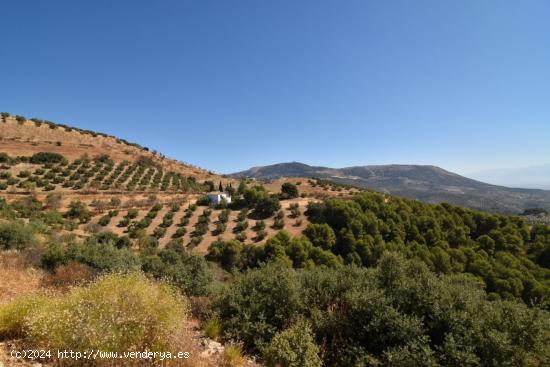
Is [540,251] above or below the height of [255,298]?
below

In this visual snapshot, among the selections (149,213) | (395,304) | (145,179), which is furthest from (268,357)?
(145,179)

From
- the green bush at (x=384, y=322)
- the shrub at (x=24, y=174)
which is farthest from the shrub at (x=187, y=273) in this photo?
the shrub at (x=24, y=174)

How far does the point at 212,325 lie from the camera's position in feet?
22.1

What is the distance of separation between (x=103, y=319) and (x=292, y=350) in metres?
3.66

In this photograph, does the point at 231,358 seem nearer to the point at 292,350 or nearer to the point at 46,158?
the point at 292,350

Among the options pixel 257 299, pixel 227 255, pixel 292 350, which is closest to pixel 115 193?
pixel 227 255

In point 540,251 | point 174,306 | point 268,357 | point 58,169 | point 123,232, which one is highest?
point 58,169

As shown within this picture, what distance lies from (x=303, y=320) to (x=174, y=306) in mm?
3078

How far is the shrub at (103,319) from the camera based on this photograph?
14.7 ft

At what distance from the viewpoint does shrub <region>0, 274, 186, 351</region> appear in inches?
177

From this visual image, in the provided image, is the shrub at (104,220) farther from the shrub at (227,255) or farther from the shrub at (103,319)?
the shrub at (103,319)

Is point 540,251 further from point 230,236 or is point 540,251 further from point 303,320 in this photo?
point 303,320

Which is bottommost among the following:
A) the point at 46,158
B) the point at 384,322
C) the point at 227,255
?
the point at 227,255

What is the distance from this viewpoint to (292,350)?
5863 mm
